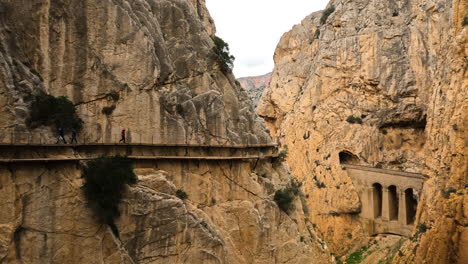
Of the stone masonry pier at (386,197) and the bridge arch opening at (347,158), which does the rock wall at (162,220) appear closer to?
the stone masonry pier at (386,197)

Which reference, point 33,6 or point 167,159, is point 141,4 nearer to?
point 33,6

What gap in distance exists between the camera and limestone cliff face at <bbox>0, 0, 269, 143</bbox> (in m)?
18.8

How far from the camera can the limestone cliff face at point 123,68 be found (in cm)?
1877

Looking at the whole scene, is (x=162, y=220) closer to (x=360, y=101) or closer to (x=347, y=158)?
(x=347, y=158)

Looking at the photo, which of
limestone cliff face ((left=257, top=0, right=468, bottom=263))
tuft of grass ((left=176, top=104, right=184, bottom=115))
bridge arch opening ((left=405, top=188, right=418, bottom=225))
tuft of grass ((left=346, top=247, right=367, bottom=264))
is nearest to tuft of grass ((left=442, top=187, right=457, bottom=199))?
limestone cliff face ((left=257, top=0, right=468, bottom=263))

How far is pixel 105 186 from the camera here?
18.5 m

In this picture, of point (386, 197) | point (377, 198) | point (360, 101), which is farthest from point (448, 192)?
point (360, 101)

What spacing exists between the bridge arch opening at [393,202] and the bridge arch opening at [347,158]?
221 inches

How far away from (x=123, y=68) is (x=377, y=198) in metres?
32.2

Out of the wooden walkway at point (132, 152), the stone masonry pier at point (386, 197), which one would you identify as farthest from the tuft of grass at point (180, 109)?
the stone masonry pier at point (386, 197)

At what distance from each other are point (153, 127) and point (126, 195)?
12.6 feet

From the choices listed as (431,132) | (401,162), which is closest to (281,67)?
(401,162)

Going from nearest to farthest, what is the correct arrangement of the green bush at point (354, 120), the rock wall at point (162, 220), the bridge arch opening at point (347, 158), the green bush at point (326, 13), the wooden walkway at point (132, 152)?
the rock wall at point (162, 220) → the wooden walkway at point (132, 152) → the green bush at point (354, 120) → the bridge arch opening at point (347, 158) → the green bush at point (326, 13)

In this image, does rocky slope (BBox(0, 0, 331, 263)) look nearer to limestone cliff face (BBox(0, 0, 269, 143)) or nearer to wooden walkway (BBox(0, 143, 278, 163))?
limestone cliff face (BBox(0, 0, 269, 143))
